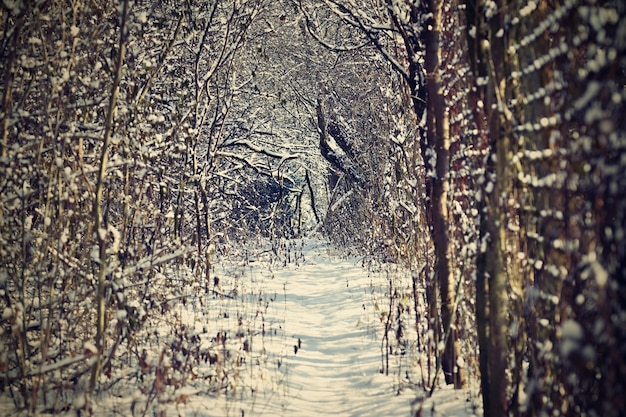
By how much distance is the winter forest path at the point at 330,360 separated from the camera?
404 cm

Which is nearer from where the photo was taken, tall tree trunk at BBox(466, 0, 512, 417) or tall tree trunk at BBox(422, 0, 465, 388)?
tall tree trunk at BBox(466, 0, 512, 417)

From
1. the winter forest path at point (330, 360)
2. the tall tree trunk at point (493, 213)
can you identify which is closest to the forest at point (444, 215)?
the tall tree trunk at point (493, 213)

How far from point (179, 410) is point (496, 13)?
3697 mm

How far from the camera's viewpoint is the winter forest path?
4.04m

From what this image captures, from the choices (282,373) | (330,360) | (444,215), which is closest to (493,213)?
(444,215)

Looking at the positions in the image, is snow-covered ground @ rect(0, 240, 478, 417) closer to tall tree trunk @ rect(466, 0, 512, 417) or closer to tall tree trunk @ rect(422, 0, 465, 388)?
tall tree trunk @ rect(422, 0, 465, 388)

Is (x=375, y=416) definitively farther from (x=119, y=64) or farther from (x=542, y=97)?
(x=119, y=64)

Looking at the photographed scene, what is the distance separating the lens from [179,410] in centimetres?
381

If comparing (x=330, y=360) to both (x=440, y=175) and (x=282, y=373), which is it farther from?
(x=440, y=175)

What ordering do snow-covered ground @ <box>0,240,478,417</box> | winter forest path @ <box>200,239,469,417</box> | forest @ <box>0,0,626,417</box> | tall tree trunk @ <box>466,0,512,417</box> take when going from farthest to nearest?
winter forest path @ <box>200,239,469,417</box> → snow-covered ground @ <box>0,240,478,417</box> → tall tree trunk @ <box>466,0,512,417</box> → forest @ <box>0,0,626,417</box>

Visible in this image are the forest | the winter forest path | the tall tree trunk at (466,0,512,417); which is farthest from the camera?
the winter forest path

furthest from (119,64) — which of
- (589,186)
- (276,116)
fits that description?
(276,116)

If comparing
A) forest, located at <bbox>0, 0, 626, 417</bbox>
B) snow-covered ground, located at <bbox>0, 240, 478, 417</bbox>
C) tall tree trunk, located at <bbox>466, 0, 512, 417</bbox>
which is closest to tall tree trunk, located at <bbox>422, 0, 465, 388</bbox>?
forest, located at <bbox>0, 0, 626, 417</bbox>

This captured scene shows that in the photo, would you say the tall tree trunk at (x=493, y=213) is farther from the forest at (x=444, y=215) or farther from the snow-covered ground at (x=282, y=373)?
the snow-covered ground at (x=282, y=373)
